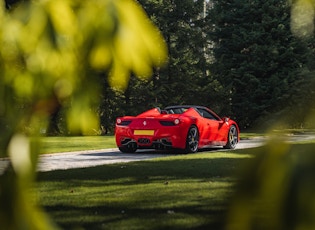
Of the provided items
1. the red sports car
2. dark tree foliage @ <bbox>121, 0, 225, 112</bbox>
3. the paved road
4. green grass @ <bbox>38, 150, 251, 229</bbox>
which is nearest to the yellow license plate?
the red sports car

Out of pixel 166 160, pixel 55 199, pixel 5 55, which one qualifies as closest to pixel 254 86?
pixel 166 160

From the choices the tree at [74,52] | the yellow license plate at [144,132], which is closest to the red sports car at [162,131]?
the yellow license plate at [144,132]

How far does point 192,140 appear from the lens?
1235 centimetres

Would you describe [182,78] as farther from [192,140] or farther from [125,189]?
[125,189]

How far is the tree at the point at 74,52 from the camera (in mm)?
781

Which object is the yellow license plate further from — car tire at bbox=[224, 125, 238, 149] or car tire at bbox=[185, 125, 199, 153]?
car tire at bbox=[224, 125, 238, 149]

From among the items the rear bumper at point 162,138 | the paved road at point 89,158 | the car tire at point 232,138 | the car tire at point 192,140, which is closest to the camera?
the paved road at point 89,158

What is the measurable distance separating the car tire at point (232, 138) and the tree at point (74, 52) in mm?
12784

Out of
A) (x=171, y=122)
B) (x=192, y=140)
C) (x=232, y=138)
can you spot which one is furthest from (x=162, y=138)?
(x=232, y=138)

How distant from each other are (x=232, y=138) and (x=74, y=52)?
13.1 meters

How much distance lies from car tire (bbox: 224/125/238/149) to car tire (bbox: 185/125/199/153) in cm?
132

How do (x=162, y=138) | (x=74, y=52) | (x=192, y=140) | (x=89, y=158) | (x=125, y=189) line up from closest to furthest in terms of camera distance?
(x=74, y=52), (x=125, y=189), (x=89, y=158), (x=162, y=138), (x=192, y=140)

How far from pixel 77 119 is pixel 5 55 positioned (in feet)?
0.64

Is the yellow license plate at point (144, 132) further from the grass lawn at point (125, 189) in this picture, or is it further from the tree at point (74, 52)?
the tree at point (74, 52)
